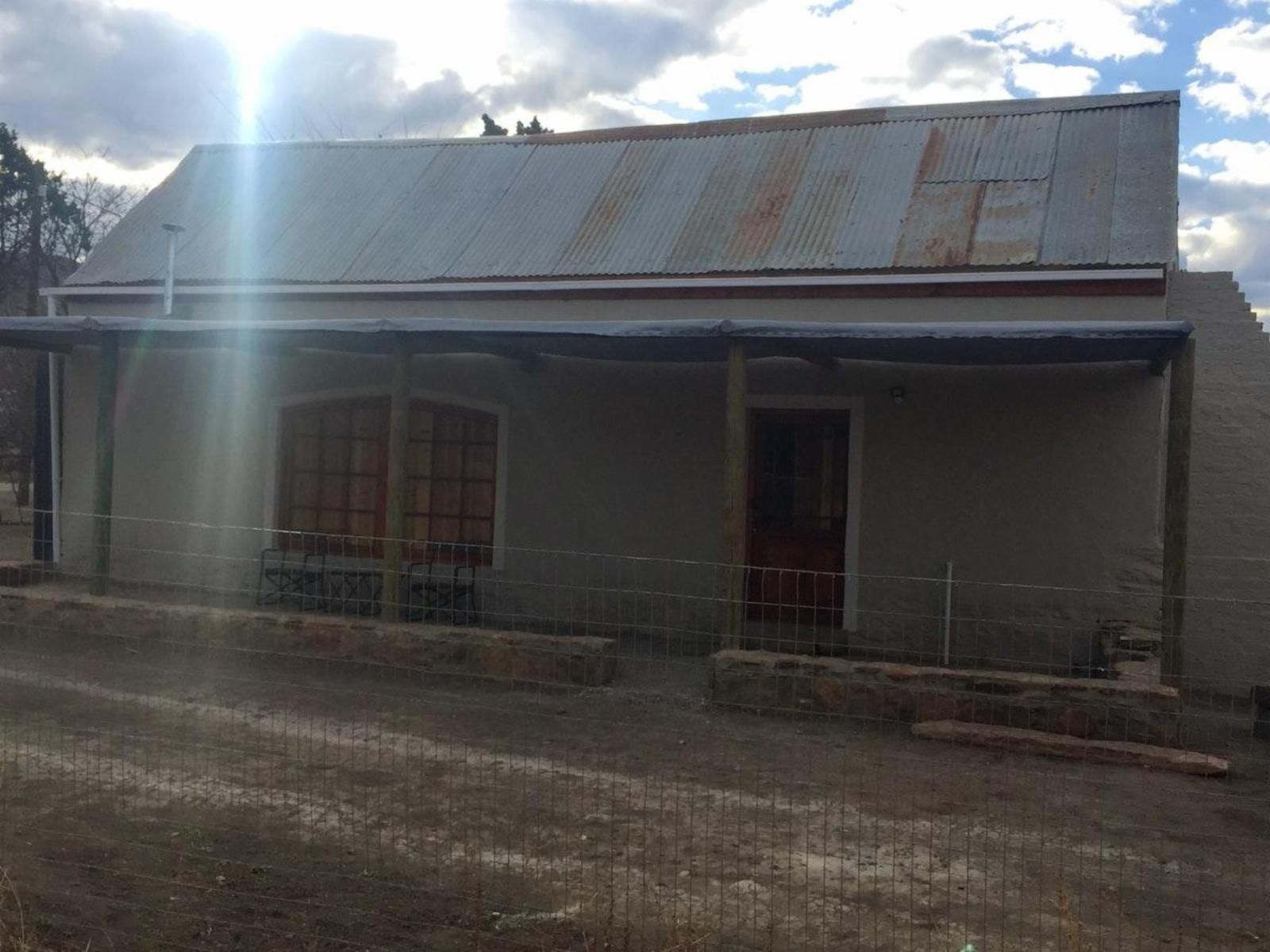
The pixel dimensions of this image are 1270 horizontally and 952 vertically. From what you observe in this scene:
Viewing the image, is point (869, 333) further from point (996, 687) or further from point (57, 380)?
point (57, 380)

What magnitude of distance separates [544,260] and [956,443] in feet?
12.8

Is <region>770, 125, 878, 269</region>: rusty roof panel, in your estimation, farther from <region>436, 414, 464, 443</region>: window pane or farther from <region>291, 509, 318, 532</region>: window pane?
<region>291, 509, 318, 532</region>: window pane

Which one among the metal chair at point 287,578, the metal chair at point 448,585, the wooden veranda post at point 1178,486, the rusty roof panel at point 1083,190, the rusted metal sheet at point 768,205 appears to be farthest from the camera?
the metal chair at point 287,578

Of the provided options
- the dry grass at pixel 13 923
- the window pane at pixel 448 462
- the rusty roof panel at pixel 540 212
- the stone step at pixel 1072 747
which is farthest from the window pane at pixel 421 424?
the dry grass at pixel 13 923

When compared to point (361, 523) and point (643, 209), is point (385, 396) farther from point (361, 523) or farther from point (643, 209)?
point (643, 209)

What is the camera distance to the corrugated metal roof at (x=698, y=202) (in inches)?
369

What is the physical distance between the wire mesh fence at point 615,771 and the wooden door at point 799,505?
98 mm

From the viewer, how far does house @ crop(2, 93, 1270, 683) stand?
341 inches

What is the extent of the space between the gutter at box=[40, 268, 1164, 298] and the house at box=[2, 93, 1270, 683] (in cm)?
3

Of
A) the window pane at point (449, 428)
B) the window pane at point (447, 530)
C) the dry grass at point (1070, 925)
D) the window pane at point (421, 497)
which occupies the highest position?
the window pane at point (449, 428)

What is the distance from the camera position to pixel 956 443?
9156mm

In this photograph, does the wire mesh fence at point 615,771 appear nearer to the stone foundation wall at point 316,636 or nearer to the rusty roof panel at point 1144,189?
the stone foundation wall at point 316,636

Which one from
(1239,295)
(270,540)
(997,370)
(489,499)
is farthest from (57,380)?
(1239,295)

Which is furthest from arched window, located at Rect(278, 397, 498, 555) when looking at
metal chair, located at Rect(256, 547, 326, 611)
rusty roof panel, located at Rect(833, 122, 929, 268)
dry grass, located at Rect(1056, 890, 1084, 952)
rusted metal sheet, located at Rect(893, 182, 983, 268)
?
dry grass, located at Rect(1056, 890, 1084, 952)
